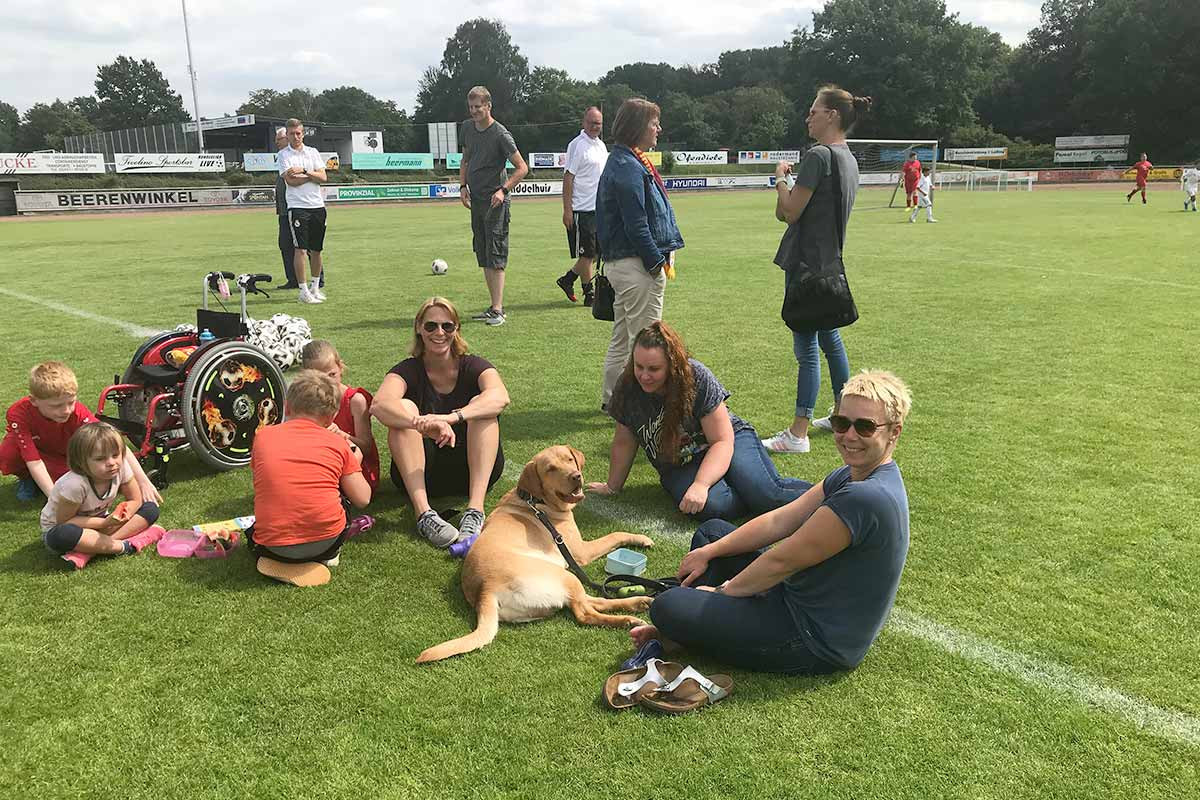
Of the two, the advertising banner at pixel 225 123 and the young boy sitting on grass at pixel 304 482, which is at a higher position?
the advertising banner at pixel 225 123

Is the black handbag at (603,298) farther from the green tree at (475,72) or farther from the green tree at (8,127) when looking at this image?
the green tree at (475,72)

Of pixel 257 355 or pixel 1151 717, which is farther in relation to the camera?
pixel 257 355

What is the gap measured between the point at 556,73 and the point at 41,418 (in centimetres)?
12269

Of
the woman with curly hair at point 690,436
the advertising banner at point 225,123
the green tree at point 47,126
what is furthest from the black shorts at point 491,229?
the green tree at point 47,126

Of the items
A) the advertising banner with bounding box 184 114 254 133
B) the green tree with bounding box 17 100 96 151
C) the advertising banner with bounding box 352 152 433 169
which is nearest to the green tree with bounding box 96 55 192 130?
the green tree with bounding box 17 100 96 151

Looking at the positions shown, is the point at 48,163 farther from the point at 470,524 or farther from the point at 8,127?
the point at 8,127

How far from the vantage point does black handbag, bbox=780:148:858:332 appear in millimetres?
5094

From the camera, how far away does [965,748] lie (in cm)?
259

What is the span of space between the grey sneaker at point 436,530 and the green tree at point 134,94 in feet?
409

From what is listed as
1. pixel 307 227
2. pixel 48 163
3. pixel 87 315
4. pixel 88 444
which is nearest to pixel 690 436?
pixel 88 444

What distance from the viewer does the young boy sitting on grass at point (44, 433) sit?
170 inches

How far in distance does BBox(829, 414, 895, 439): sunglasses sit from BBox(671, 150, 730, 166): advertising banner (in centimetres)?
6368

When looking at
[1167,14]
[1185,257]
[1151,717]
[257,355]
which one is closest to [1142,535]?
[1151,717]

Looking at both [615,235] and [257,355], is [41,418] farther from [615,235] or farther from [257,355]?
[615,235]
